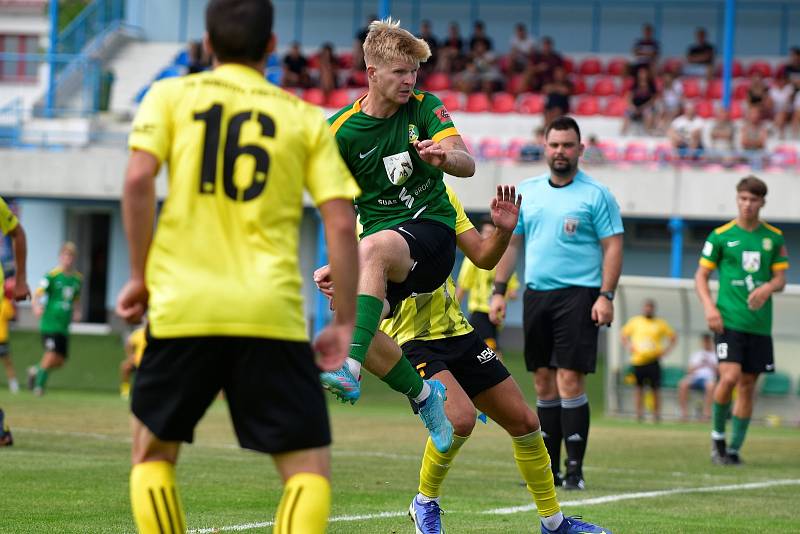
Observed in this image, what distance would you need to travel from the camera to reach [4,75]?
53.6 m

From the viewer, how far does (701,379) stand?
67.1ft

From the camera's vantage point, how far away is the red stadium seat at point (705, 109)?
31.0m

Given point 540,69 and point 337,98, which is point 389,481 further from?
point 540,69

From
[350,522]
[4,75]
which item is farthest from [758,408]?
[4,75]

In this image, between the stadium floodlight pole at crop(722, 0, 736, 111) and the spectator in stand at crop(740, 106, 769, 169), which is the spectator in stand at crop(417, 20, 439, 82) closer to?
the stadium floodlight pole at crop(722, 0, 736, 111)

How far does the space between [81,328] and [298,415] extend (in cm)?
3213

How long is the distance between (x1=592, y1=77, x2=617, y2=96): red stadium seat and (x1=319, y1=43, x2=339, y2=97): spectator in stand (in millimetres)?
6541

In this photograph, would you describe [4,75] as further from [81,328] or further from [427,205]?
[427,205]

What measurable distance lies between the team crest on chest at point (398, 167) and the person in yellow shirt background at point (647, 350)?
1411 centimetres

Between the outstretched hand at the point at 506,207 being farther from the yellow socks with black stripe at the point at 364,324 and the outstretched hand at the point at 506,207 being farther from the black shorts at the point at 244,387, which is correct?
the black shorts at the point at 244,387

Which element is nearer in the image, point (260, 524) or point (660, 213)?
point (260, 524)

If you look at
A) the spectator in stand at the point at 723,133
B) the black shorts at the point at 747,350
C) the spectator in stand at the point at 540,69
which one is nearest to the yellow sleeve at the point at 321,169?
the black shorts at the point at 747,350

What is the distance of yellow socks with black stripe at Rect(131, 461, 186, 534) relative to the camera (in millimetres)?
4211

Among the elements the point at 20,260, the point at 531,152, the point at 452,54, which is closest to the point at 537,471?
the point at 20,260
